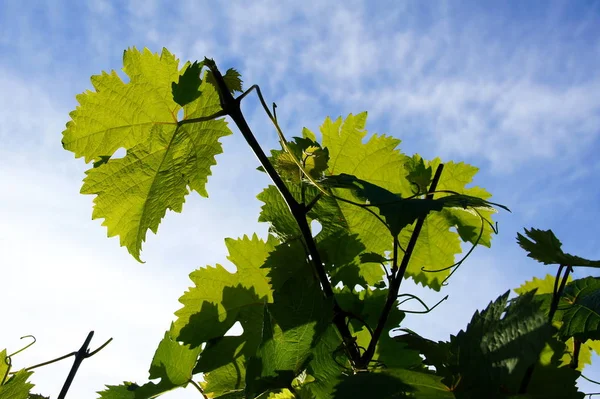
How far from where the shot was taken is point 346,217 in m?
1.48

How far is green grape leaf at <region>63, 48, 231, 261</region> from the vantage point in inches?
60.5

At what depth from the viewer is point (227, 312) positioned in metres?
1.39

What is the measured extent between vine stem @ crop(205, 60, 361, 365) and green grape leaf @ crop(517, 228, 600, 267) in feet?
1.37

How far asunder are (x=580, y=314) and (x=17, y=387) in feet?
4.93

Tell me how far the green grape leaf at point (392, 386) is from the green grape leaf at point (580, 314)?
0.44 metres

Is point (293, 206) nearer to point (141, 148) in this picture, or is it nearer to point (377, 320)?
point (377, 320)

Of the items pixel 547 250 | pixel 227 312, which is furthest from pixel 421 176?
pixel 227 312

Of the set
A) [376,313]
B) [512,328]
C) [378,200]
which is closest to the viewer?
[512,328]

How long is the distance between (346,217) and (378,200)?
1.41 feet

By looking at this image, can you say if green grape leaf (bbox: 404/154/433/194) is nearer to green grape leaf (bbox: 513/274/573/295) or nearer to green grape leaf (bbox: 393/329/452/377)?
green grape leaf (bbox: 393/329/452/377)

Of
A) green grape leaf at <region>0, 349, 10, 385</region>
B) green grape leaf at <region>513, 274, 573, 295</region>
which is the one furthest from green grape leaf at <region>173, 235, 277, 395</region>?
green grape leaf at <region>513, 274, 573, 295</region>

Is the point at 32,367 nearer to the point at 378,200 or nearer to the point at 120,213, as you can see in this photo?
the point at 120,213

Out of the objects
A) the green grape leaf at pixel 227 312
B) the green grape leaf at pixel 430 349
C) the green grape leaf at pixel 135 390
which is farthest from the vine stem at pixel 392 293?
the green grape leaf at pixel 135 390

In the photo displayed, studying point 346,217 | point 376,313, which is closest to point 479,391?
point 376,313
